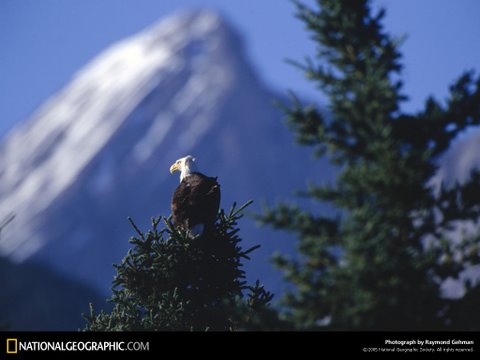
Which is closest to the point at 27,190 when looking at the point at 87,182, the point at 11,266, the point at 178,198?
the point at 87,182

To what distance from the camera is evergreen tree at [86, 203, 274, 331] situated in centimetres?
817

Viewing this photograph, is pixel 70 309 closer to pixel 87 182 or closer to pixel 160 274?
pixel 160 274

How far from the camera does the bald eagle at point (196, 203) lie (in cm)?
881

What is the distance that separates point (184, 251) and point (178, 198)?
123cm

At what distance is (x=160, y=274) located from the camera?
836 centimetres

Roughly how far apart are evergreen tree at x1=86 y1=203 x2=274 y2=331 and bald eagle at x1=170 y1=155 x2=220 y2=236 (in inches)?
9.5

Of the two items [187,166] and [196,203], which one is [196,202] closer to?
[196,203]
